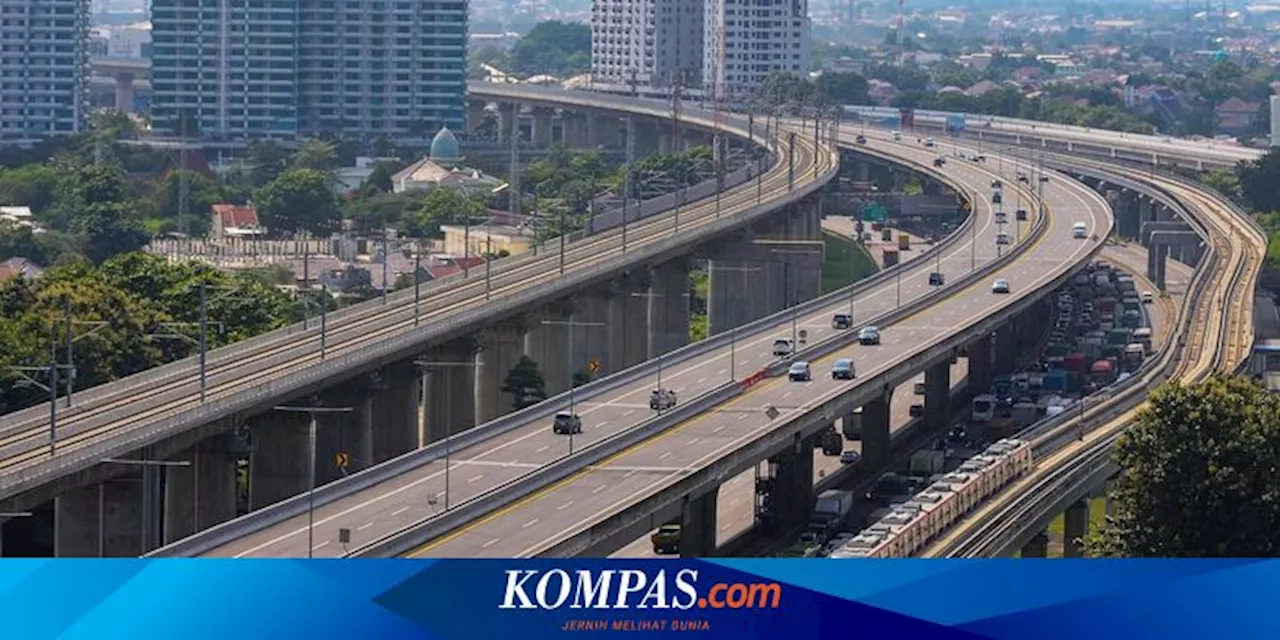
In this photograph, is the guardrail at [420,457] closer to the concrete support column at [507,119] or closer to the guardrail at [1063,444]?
the guardrail at [1063,444]

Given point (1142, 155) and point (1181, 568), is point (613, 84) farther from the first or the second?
point (1181, 568)

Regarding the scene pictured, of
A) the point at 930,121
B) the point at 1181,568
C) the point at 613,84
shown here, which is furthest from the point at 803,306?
the point at 613,84

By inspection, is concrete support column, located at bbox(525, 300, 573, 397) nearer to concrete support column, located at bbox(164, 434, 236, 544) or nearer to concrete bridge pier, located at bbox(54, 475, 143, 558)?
concrete support column, located at bbox(164, 434, 236, 544)

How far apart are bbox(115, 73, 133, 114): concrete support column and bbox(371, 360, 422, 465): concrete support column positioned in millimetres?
115077

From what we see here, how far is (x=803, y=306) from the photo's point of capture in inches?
3162

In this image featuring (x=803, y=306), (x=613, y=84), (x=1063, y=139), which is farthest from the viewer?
(x=613, y=84)

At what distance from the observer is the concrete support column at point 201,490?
50.9 meters

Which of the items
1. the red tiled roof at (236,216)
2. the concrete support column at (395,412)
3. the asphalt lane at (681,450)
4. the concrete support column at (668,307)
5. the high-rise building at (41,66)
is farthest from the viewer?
the high-rise building at (41,66)

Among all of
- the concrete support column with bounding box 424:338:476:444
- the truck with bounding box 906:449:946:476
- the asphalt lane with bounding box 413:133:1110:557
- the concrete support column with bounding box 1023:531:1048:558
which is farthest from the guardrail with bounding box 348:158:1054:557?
the concrete support column with bounding box 1023:531:1048:558

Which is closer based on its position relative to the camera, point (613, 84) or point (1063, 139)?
point (1063, 139)

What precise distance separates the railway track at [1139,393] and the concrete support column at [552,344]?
1349 centimetres

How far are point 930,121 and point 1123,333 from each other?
8778 cm

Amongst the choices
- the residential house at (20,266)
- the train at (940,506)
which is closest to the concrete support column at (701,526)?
the train at (940,506)

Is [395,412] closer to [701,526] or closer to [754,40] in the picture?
[701,526]
